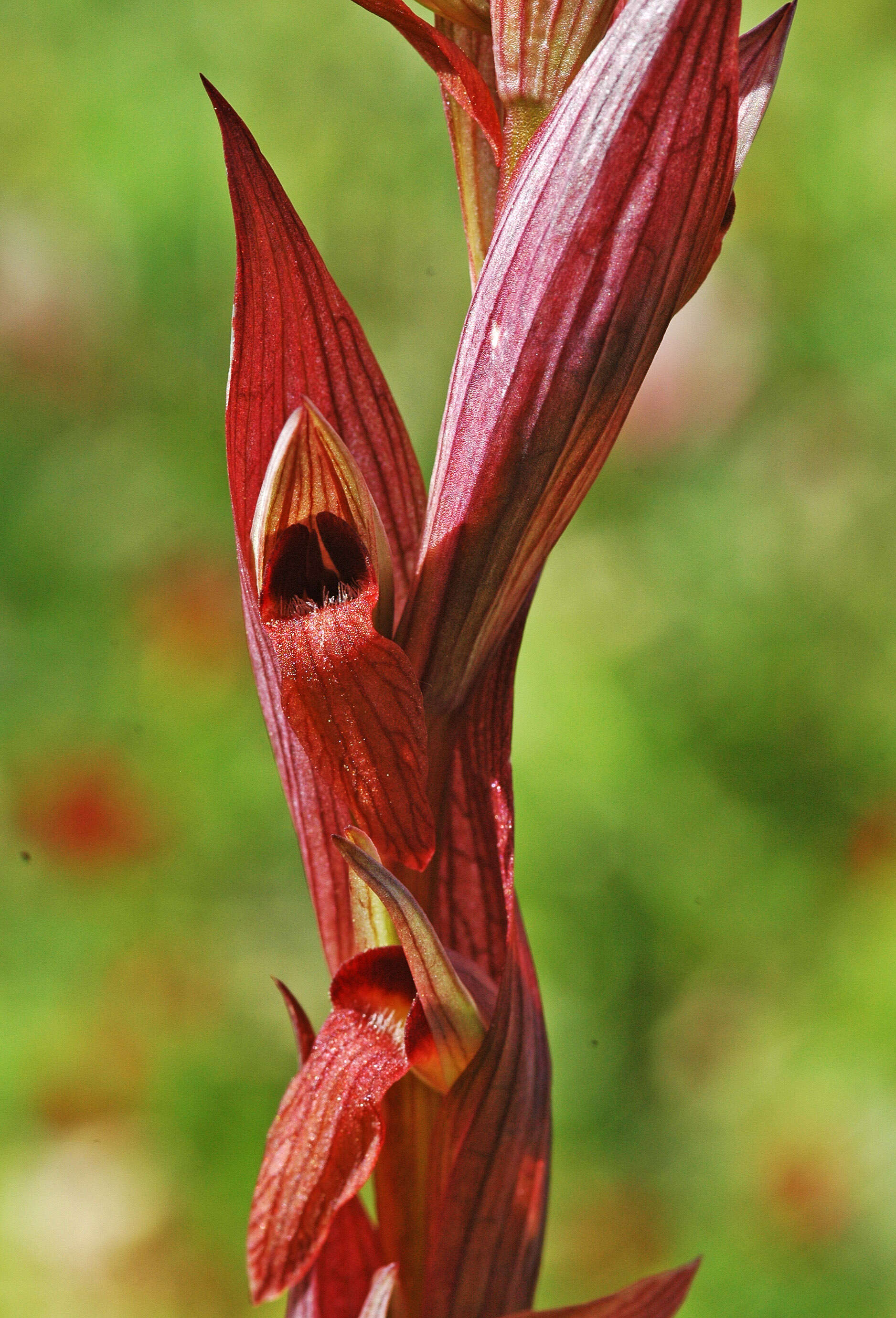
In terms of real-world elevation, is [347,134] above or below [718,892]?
above

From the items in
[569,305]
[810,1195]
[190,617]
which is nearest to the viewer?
[569,305]

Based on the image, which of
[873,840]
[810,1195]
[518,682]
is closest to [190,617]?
[518,682]

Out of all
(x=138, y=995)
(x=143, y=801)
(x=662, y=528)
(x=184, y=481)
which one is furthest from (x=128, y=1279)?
(x=662, y=528)

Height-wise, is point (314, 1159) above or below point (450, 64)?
below

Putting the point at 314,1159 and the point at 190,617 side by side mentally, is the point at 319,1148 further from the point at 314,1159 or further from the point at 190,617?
the point at 190,617

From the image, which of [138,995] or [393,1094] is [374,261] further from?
[393,1094]

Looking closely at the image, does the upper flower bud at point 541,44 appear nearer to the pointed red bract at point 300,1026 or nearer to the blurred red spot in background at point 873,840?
the pointed red bract at point 300,1026

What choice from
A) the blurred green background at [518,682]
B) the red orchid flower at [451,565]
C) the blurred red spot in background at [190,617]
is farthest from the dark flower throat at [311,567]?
the blurred red spot in background at [190,617]
